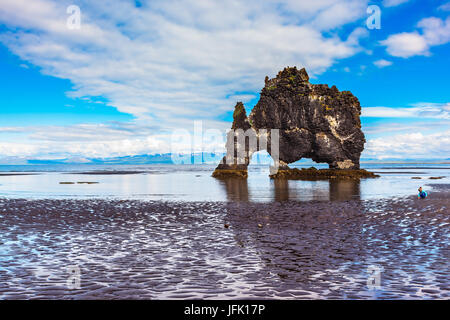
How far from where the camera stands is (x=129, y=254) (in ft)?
46.8

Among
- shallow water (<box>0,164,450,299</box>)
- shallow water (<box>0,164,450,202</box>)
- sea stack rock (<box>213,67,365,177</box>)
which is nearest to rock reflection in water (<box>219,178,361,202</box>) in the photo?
shallow water (<box>0,164,450,202</box>)

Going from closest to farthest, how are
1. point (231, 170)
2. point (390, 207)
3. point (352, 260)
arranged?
1. point (352, 260)
2. point (390, 207)
3. point (231, 170)

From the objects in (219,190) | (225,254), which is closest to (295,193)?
(219,190)

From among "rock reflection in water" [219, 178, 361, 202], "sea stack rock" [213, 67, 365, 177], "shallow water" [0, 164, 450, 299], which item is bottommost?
"shallow water" [0, 164, 450, 299]

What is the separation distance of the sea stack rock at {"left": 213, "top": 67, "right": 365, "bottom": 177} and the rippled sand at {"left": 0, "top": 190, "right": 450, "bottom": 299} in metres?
63.6

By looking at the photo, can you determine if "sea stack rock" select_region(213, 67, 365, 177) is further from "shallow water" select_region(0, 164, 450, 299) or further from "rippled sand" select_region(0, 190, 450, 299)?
"rippled sand" select_region(0, 190, 450, 299)

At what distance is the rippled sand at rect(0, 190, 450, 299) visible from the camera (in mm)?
10133

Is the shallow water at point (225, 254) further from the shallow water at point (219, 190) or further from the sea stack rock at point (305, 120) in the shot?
the sea stack rock at point (305, 120)

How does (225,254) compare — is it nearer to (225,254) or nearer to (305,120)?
(225,254)

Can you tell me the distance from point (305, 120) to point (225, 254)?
7853cm

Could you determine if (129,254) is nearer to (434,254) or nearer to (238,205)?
(434,254)

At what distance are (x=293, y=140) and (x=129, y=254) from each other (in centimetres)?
7843

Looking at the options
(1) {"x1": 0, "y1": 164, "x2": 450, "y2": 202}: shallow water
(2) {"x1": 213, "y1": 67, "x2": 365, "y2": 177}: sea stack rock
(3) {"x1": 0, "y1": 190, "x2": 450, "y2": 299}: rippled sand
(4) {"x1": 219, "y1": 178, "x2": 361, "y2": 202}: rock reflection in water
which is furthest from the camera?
(2) {"x1": 213, "y1": 67, "x2": 365, "y2": 177}: sea stack rock
